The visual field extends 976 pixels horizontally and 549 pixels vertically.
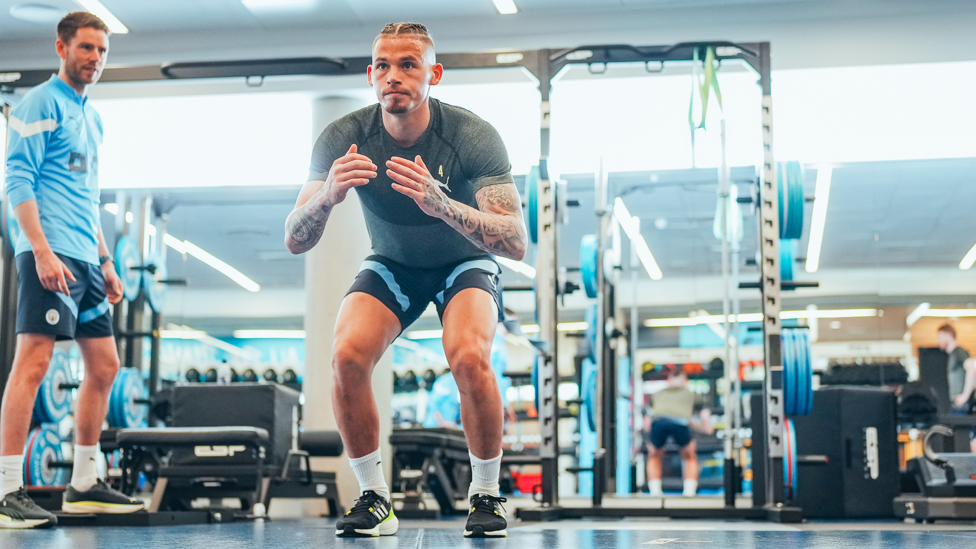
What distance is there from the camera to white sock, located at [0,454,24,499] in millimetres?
2523

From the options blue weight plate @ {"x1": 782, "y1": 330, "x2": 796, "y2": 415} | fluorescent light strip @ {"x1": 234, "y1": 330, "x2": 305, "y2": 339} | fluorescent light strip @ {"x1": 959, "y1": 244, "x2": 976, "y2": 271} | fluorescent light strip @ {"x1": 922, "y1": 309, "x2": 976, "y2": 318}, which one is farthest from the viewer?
fluorescent light strip @ {"x1": 234, "y1": 330, "x2": 305, "y2": 339}

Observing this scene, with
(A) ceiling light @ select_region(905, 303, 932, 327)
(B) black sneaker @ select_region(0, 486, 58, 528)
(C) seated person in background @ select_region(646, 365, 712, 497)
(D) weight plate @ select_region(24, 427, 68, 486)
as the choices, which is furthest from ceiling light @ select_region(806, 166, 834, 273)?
(B) black sneaker @ select_region(0, 486, 58, 528)

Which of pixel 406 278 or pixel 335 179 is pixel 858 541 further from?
pixel 335 179

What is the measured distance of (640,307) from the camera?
371 inches

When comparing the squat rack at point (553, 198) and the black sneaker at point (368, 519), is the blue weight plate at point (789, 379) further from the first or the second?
the black sneaker at point (368, 519)

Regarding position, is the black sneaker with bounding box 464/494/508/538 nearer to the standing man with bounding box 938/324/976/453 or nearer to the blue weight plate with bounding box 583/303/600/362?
the blue weight plate with bounding box 583/303/600/362

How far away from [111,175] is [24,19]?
2050 mm

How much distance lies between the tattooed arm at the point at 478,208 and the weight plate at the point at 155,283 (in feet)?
14.6

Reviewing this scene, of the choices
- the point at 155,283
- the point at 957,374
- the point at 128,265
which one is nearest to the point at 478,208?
the point at 128,265

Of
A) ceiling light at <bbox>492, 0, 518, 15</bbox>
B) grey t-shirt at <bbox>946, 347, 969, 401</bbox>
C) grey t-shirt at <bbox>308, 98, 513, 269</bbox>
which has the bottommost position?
grey t-shirt at <bbox>946, 347, 969, 401</bbox>

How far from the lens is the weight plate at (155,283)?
5926 millimetres

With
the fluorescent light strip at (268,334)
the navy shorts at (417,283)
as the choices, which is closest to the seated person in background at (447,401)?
the fluorescent light strip at (268,334)

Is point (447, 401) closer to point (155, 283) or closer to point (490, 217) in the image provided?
point (155, 283)

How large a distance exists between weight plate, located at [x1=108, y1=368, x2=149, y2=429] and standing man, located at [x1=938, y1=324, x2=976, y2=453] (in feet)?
16.3
